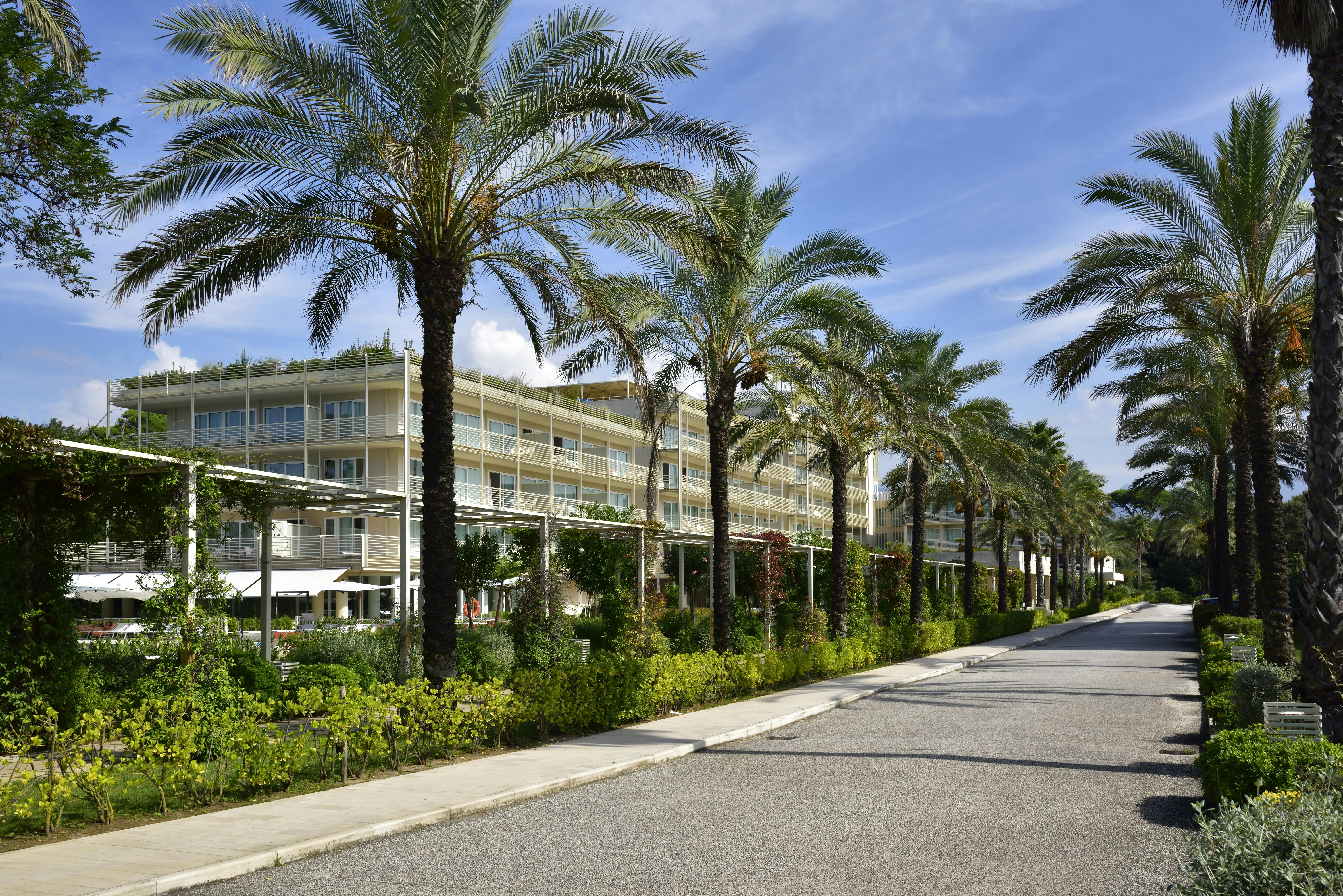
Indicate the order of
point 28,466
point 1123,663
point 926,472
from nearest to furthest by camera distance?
point 28,466 → point 1123,663 → point 926,472

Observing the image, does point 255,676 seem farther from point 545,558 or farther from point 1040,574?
point 1040,574

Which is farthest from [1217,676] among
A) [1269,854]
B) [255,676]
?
[255,676]

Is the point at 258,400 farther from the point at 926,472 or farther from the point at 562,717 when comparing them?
the point at 562,717

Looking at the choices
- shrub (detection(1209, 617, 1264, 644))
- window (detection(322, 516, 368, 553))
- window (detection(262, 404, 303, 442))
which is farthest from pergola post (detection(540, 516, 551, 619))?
window (detection(262, 404, 303, 442))

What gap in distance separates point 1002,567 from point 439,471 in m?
44.7

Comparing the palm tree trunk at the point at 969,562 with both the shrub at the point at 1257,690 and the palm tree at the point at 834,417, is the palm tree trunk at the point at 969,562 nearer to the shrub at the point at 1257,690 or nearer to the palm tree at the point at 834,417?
the palm tree at the point at 834,417

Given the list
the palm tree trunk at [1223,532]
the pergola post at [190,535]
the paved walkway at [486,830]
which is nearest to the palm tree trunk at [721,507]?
the paved walkway at [486,830]

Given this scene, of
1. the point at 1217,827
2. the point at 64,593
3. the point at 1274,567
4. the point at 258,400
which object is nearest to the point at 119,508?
the point at 64,593

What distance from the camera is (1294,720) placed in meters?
10.6

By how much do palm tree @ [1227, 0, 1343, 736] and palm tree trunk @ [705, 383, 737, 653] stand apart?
11481 mm

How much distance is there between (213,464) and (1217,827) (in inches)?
474

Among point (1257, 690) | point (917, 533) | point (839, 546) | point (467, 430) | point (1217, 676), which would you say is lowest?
point (1217, 676)

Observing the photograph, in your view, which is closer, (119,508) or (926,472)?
(119,508)

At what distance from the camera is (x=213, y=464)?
44.2 ft
